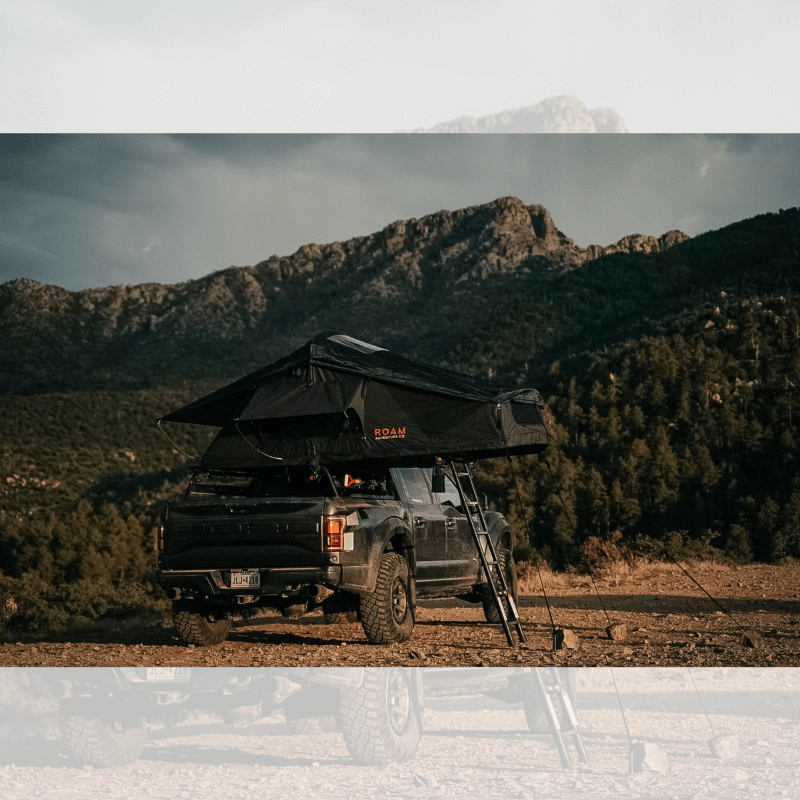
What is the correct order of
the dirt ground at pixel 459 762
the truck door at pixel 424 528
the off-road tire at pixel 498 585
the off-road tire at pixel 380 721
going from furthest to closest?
the off-road tire at pixel 498 585
the truck door at pixel 424 528
the off-road tire at pixel 380 721
the dirt ground at pixel 459 762

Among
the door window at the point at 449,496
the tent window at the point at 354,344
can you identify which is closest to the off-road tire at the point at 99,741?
the door window at the point at 449,496

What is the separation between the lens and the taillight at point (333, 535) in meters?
8.53

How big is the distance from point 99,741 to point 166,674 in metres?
0.64

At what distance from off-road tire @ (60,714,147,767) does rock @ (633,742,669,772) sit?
115 inches

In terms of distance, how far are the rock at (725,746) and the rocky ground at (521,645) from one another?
88.6 inches

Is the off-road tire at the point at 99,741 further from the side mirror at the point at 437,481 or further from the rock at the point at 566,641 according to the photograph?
the side mirror at the point at 437,481

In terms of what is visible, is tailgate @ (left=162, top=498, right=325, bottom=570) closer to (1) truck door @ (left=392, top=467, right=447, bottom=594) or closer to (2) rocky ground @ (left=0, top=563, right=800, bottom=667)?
(2) rocky ground @ (left=0, top=563, right=800, bottom=667)

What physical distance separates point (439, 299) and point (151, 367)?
23.2 m

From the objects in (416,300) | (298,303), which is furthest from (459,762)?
(298,303)

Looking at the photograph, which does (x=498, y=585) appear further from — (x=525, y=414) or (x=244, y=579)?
(x=244, y=579)

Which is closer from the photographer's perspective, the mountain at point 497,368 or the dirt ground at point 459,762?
the dirt ground at point 459,762

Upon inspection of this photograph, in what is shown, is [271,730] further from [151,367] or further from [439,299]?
[439,299]

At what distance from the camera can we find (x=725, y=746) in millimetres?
5688

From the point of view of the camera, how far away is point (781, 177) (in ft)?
207
